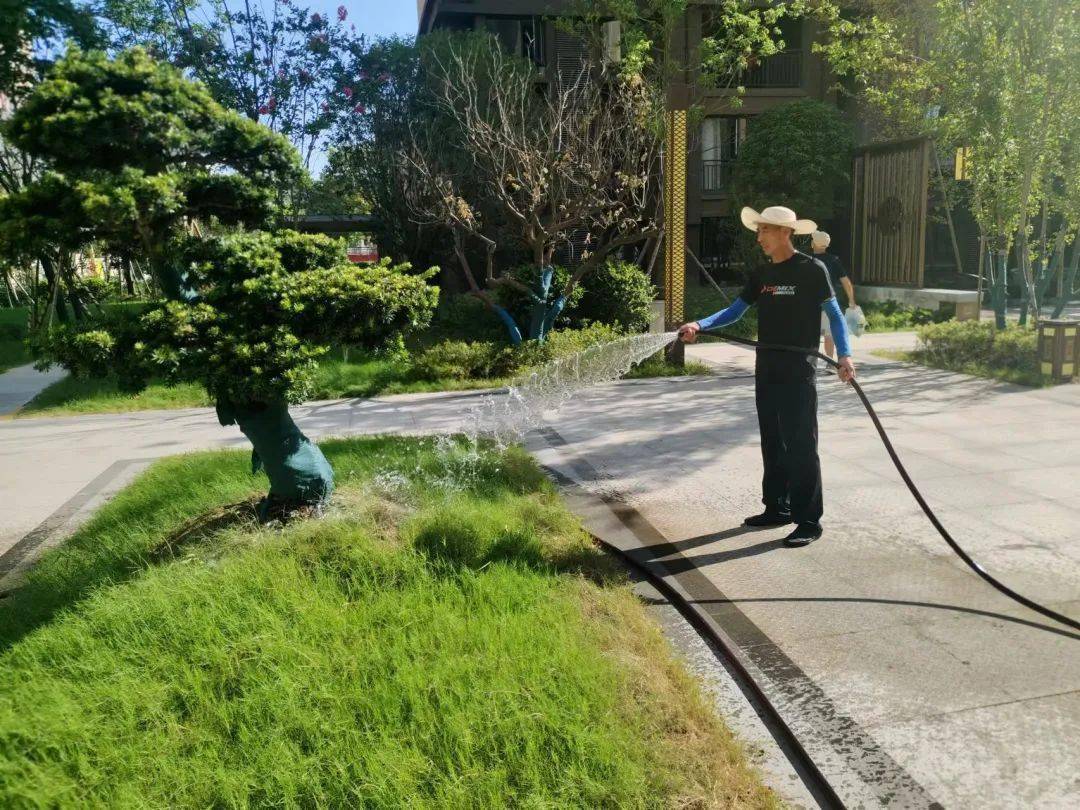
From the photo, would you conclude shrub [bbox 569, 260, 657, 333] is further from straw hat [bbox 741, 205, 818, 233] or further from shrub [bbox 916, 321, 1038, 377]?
straw hat [bbox 741, 205, 818, 233]

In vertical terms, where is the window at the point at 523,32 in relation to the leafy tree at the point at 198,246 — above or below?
above

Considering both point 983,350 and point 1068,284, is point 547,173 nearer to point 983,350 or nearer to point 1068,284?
point 983,350

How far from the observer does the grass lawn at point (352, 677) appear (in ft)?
8.96

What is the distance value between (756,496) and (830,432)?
238cm

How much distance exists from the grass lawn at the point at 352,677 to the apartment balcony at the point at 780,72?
79.8ft

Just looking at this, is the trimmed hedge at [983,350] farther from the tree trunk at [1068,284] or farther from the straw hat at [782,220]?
the straw hat at [782,220]

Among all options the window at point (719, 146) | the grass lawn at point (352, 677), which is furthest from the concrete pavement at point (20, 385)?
the window at point (719, 146)

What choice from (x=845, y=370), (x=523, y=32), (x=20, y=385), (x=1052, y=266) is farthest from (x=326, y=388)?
(x=523, y=32)

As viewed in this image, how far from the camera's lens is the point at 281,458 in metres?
4.87

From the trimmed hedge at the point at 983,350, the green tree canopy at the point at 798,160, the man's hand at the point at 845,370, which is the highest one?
the green tree canopy at the point at 798,160

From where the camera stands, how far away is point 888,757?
2951 millimetres

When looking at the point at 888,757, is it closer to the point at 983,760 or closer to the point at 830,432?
the point at 983,760

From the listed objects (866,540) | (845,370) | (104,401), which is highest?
(845,370)

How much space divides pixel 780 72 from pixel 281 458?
25.3 m
